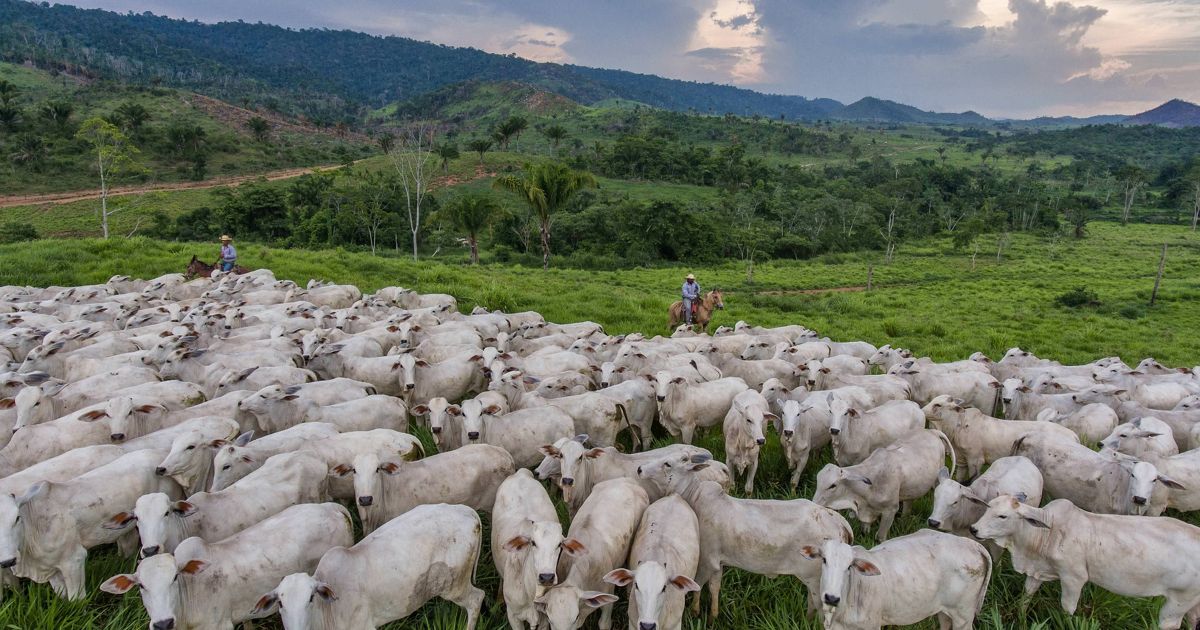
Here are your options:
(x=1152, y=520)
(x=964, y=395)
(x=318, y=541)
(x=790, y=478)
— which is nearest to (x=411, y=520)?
(x=318, y=541)

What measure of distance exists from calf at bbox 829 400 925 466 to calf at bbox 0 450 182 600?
7619 millimetres

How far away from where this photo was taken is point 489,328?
43.7 ft

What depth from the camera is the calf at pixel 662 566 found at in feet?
15.5

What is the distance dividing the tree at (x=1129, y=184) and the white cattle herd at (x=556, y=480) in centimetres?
9060

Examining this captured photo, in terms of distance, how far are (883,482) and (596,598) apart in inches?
140

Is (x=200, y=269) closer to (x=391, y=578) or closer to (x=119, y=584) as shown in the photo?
(x=119, y=584)

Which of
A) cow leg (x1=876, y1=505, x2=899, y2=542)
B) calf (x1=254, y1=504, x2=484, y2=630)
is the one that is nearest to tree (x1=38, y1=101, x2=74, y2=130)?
calf (x1=254, y1=504, x2=484, y2=630)

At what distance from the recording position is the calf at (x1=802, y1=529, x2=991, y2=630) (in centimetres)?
502

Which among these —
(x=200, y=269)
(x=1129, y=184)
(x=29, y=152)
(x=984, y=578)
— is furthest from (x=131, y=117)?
(x=1129, y=184)

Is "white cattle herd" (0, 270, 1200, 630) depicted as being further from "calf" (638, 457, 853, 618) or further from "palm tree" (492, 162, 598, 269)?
"palm tree" (492, 162, 598, 269)

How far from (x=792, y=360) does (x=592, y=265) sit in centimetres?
2915

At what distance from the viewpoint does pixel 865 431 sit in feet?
27.1

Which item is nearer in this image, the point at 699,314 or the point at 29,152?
the point at 699,314

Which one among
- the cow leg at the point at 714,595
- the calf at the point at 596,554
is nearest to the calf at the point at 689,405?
the calf at the point at 596,554
